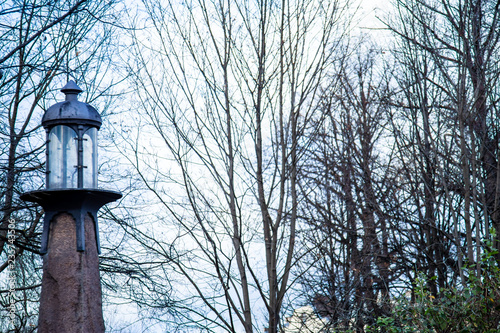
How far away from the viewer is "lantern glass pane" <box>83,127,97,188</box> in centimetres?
349

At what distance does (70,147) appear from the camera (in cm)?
350

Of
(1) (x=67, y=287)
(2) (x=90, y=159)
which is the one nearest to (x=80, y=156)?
(2) (x=90, y=159)

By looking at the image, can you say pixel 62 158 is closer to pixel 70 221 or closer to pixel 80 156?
pixel 80 156

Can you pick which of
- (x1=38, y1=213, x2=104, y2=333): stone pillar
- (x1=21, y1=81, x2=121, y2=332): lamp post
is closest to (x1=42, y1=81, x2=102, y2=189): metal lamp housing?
(x1=21, y1=81, x2=121, y2=332): lamp post

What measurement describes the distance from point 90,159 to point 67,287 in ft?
2.70

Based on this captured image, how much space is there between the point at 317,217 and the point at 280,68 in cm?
576

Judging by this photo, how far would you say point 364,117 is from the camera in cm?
1173

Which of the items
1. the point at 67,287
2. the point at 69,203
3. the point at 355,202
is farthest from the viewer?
the point at 355,202

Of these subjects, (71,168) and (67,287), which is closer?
(67,287)

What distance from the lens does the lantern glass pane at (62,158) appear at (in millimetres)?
3447

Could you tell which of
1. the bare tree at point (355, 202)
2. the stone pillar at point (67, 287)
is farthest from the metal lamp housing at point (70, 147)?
the bare tree at point (355, 202)

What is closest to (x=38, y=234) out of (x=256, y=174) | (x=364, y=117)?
(x=256, y=174)

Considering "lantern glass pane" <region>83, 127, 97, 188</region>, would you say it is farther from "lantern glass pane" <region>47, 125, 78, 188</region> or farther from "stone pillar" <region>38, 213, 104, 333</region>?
"stone pillar" <region>38, 213, 104, 333</region>

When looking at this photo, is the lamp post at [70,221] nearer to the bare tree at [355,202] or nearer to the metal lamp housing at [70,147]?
the metal lamp housing at [70,147]
